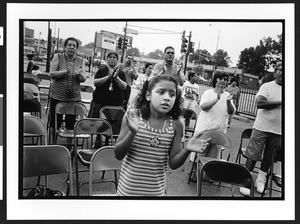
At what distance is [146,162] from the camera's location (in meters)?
1.60

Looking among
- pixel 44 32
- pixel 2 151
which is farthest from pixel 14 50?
pixel 2 151

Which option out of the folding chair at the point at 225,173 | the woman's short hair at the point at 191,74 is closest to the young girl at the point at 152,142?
the folding chair at the point at 225,173

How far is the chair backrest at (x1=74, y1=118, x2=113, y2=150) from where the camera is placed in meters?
2.86

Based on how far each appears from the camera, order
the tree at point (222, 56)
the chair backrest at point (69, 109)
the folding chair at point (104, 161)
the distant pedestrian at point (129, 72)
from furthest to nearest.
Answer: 1. the distant pedestrian at point (129, 72)
2. the chair backrest at point (69, 109)
3. the tree at point (222, 56)
4. the folding chair at point (104, 161)

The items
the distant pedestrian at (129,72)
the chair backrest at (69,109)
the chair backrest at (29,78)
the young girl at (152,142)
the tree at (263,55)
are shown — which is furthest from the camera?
the distant pedestrian at (129,72)

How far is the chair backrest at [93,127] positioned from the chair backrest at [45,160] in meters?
0.72

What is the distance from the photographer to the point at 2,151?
7.19ft

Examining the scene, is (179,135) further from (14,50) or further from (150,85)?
(14,50)

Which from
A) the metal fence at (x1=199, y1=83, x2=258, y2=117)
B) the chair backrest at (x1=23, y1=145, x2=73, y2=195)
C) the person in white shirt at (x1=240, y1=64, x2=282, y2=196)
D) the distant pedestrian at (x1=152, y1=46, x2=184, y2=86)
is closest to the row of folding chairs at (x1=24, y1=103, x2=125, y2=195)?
the chair backrest at (x1=23, y1=145, x2=73, y2=195)

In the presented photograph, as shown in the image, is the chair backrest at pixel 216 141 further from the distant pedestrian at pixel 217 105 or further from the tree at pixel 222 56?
the tree at pixel 222 56

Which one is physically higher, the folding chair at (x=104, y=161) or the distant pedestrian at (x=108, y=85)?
the distant pedestrian at (x=108, y=85)

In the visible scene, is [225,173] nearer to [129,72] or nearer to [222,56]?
[222,56]

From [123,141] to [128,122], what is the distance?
0.43ft

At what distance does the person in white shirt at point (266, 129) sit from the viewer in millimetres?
2637
